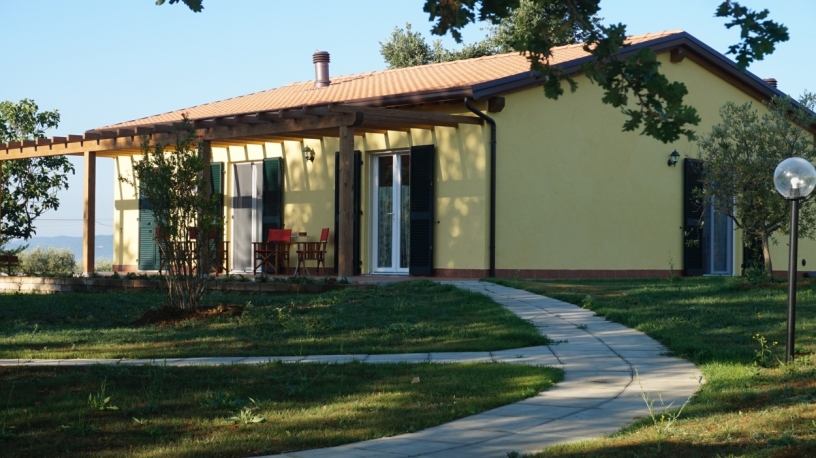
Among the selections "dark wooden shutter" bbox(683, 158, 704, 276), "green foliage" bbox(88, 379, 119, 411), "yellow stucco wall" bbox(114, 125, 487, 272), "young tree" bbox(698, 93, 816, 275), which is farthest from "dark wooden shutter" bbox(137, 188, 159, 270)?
"green foliage" bbox(88, 379, 119, 411)

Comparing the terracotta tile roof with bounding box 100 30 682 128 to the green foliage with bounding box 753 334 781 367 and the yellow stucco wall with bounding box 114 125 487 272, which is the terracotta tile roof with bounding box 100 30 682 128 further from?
the green foliage with bounding box 753 334 781 367

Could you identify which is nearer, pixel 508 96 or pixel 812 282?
pixel 812 282

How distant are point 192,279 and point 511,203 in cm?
662

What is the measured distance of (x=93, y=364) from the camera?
6.73m

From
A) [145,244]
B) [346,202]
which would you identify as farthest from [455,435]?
[145,244]

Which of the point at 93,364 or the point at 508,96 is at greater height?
the point at 508,96

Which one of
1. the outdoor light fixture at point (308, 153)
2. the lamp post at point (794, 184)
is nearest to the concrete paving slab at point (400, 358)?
the lamp post at point (794, 184)

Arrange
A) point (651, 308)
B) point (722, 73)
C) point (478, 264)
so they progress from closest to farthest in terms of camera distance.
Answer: point (651, 308) → point (478, 264) → point (722, 73)

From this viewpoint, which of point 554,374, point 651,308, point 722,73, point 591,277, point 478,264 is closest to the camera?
point 554,374

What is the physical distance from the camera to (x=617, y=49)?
3.76 metres

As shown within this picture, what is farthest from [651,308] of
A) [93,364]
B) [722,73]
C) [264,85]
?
[264,85]

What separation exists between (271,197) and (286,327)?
30.9ft

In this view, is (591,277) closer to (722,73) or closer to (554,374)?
(722,73)

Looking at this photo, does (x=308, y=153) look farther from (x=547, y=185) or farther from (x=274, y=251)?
(x=547, y=185)
